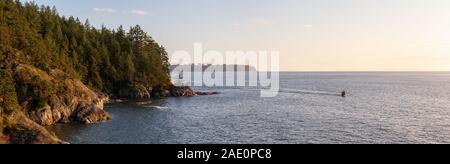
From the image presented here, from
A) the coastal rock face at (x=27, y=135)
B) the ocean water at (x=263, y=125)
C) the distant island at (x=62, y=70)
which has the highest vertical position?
the distant island at (x=62, y=70)

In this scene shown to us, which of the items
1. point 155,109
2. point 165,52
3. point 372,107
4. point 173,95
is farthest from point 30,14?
point 372,107

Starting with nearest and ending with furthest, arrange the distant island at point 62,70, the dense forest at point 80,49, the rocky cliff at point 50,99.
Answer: the distant island at point 62,70 < the rocky cliff at point 50,99 < the dense forest at point 80,49

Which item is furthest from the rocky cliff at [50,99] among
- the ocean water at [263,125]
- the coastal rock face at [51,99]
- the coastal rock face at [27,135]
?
the coastal rock face at [27,135]

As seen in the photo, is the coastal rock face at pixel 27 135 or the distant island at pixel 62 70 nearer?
the coastal rock face at pixel 27 135

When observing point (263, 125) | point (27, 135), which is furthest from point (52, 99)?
point (263, 125)

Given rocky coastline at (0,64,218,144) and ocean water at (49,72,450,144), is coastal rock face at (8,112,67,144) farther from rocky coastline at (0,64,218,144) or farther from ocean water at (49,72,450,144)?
rocky coastline at (0,64,218,144)

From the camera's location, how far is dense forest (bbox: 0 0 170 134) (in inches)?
2611

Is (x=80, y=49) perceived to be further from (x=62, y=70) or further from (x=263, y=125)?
(x=263, y=125)

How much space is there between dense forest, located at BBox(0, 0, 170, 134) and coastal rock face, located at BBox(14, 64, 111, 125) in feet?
9.08

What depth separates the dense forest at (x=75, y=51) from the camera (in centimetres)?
6631

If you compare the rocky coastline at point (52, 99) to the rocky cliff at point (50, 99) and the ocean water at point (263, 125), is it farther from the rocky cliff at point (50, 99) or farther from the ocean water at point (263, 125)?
the ocean water at point (263, 125)

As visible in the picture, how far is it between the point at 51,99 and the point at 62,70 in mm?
16653

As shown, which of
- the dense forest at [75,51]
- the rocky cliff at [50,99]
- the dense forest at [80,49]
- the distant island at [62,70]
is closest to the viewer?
the distant island at [62,70]

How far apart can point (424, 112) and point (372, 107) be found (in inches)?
464
